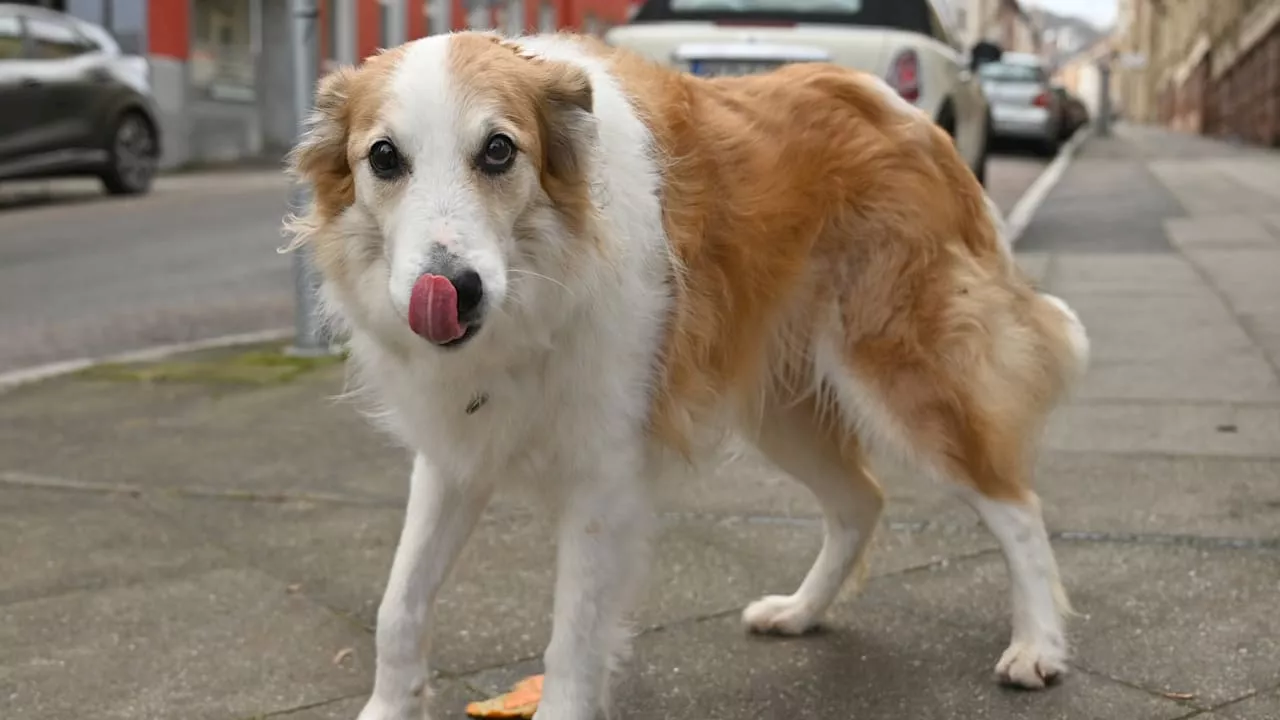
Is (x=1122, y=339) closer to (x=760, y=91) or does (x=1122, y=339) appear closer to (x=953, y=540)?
(x=953, y=540)

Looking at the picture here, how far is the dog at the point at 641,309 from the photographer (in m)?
2.68

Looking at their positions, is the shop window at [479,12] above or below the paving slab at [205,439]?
above

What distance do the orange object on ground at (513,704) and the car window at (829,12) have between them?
6.76 meters

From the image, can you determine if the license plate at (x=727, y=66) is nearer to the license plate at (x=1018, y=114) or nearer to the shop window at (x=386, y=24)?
the license plate at (x=1018, y=114)

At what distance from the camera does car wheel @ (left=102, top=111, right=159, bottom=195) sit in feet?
52.5

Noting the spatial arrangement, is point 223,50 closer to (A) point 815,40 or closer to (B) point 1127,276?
(A) point 815,40

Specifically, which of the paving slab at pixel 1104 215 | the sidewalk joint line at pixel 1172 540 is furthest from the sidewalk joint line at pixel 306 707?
the paving slab at pixel 1104 215

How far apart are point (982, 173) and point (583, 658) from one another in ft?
28.9

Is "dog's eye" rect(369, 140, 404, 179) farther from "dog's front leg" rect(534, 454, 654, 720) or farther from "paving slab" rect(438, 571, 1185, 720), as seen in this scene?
"paving slab" rect(438, 571, 1185, 720)

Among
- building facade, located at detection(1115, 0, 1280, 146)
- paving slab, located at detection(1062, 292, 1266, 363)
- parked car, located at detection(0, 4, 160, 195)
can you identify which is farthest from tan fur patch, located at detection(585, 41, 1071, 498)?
building facade, located at detection(1115, 0, 1280, 146)

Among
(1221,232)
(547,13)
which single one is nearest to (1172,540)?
(1221,232)

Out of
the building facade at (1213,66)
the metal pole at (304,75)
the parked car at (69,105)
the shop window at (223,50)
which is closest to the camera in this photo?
the metal pole at (304,75)

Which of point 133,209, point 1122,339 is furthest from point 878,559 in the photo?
point 133,209

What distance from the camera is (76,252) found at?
1179 centimetres
